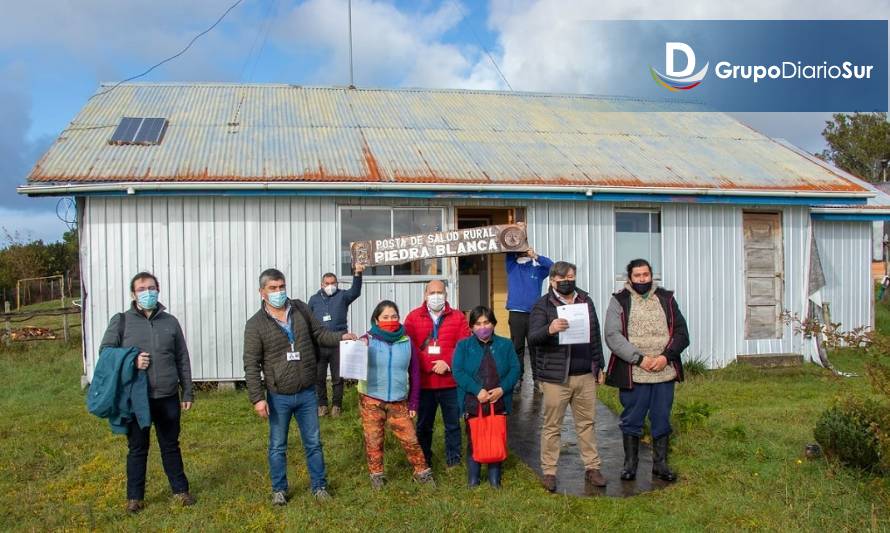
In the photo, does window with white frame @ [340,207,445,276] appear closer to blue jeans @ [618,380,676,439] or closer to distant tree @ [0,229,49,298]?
blue jeans @ [618,380,676,439]

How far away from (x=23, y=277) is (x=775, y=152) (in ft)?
90.7

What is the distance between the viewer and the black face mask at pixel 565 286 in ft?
18.6

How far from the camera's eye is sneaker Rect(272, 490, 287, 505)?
541 cm

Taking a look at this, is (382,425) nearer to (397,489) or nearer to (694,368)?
(397,489)

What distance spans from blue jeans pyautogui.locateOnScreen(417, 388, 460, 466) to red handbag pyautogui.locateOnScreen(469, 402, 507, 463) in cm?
49

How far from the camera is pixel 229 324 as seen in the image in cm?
1000

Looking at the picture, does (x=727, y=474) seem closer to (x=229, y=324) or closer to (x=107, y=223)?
(x=229, y=324)

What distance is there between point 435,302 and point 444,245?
2310 mm

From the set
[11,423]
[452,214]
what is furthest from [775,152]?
[11,423]

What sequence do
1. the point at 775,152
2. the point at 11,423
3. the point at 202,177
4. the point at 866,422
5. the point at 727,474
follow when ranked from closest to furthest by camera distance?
the point at 866,422 < the point at 727,474 < the point at 11,423 < the point at 202,177 < the point at 775,152

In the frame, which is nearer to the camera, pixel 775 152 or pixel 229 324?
pixel 229 324

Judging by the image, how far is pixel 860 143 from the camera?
4038 centimetres

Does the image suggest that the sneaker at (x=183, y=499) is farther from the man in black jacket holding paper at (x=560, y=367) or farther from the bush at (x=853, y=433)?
the bush at (x=853, y=433)

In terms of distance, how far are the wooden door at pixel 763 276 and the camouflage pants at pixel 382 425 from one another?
25.5 ft
